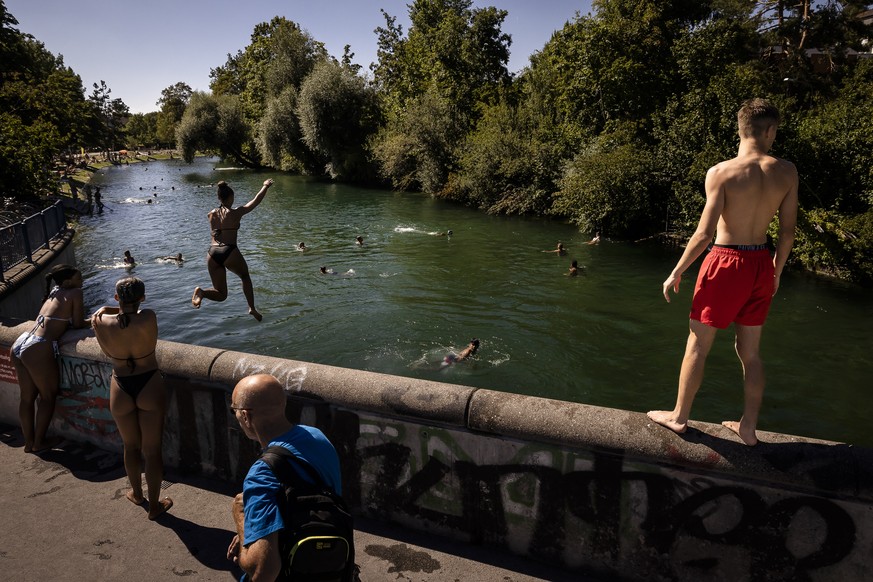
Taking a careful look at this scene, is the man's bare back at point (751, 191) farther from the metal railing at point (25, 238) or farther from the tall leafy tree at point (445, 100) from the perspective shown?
the tall leafy tree at point (445, 100)

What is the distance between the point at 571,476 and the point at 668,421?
2.28 feet

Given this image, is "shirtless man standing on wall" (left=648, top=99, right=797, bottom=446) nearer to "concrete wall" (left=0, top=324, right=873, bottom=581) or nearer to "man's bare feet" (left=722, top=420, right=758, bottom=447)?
"man's bare feet" (left=722, top=420, right=758, bottom=447)

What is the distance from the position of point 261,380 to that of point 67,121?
32.3 metres

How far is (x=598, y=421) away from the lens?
3.63 meters

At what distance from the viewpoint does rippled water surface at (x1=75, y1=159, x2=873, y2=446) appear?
483 inches

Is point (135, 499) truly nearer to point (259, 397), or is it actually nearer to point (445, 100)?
point (259, 397)

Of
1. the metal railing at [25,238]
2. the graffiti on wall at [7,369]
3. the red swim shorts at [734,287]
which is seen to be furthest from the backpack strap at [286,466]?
the metal railing at [25,238]

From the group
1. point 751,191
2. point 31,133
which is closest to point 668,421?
point 751,191

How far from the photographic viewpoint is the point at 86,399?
18.4 ft

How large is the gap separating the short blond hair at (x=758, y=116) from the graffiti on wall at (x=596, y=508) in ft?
6.75

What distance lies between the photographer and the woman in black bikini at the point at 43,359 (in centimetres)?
553

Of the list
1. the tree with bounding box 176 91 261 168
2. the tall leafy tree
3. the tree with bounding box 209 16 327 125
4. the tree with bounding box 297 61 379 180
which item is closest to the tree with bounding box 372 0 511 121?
the tall leafy tree

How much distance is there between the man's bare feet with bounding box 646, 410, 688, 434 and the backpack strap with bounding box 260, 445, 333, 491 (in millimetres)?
2151

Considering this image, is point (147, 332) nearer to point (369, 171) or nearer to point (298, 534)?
point (298, 534)
